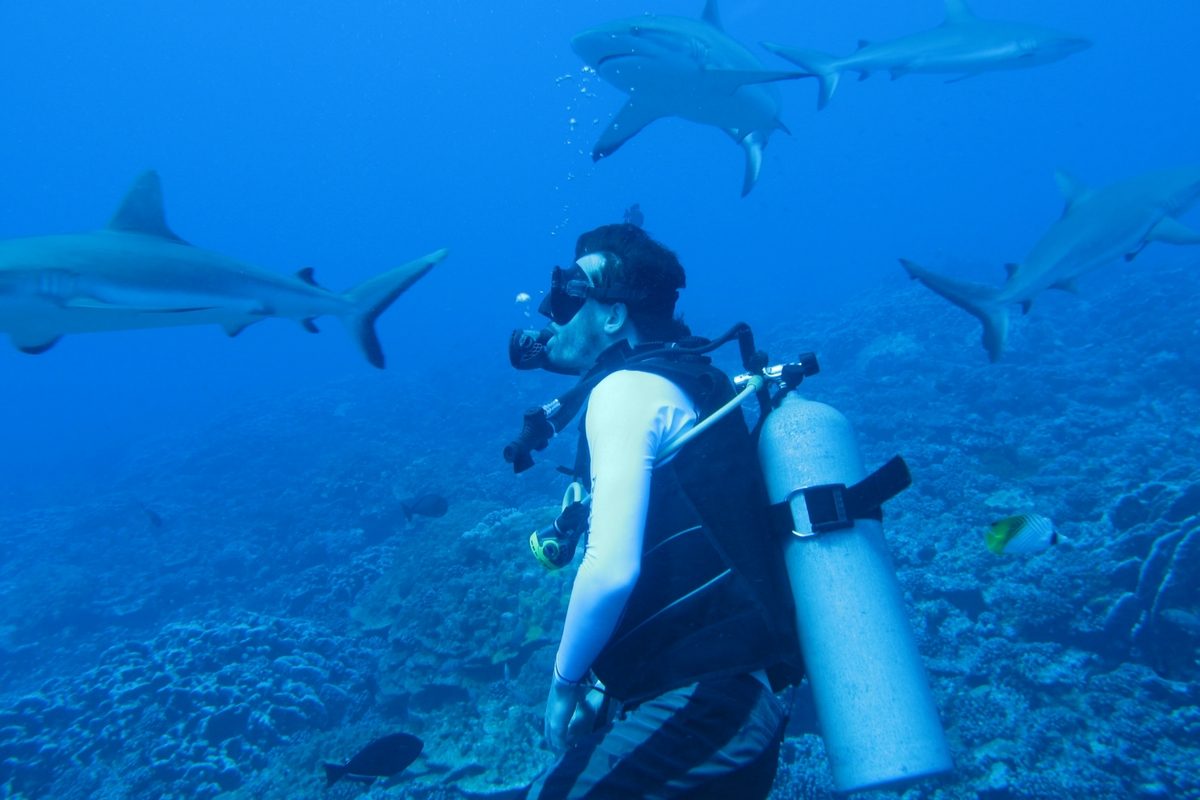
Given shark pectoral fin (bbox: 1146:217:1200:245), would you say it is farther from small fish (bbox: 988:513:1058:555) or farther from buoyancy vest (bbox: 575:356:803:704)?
buoyancy vest (bbox: 575:356:803:704)

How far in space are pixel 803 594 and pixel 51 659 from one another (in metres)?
17.1

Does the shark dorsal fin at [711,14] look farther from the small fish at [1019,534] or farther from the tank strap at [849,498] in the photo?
the tank strap at [849,498]

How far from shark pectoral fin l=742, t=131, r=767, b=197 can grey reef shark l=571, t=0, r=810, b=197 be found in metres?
0.57

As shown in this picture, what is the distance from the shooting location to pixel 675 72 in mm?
7148

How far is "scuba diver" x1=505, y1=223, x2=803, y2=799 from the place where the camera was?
6.71ft

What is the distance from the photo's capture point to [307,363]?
81000mm

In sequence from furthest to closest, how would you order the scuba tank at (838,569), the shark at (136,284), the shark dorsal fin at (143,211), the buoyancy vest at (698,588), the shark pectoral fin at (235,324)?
the shark pectoral fin at (235,324) < the shark dorsal fin at (143,211) < the shark at (136,284) < the scuba tank at (838,569) < the buoyancy vest at (698,588)

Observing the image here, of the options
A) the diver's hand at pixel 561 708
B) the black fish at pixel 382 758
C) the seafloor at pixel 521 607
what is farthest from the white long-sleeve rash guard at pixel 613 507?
the seafloor at pixel 521 607

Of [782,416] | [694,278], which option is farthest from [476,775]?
[694,278]

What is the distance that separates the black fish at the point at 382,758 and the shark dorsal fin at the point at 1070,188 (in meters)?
8.40

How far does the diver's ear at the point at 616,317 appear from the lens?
114 inches

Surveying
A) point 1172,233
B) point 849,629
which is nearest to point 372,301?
point 849,629

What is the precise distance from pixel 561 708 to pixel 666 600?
0.65 m

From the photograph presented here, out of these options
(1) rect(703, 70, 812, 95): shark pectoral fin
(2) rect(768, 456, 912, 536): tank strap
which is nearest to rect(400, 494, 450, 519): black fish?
(1) rect(703, 70, 812, 95): shark pectoral fin
